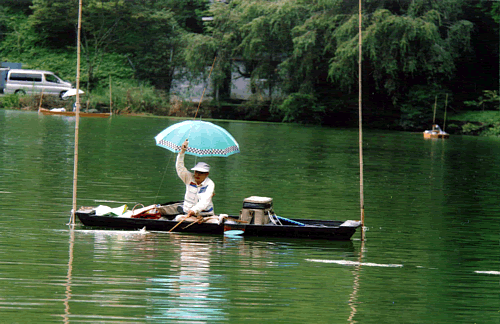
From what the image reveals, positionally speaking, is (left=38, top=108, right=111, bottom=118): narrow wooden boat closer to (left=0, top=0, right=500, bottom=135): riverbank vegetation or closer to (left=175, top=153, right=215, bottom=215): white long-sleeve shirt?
(left=0, top=0, right=500, bottom=135): riverbank vegetation

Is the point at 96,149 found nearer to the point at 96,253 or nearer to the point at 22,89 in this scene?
the point at 96,253

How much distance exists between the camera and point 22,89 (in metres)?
47.3

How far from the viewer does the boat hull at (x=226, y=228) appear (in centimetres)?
1132

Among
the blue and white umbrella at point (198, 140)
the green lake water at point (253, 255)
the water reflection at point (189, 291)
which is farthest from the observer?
the blue and white umbrella at point (198, 140)

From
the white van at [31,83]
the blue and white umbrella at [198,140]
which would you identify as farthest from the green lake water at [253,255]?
the white van at [31,83]

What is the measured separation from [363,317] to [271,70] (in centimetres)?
4242

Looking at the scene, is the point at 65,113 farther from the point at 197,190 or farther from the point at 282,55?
the point at 197,190

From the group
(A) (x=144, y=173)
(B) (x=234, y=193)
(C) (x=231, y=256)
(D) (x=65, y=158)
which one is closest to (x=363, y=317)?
(C) (x=231, y=256)

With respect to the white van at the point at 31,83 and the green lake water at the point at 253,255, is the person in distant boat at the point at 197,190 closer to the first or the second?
the green lake water at the point at 253,255

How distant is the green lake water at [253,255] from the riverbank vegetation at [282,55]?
23.1 metres

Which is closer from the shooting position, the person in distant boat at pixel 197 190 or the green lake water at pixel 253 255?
the green lake water at pixel 253 255

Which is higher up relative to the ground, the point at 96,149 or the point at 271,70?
the point at 271,70

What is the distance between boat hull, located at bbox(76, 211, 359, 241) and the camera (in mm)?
11320

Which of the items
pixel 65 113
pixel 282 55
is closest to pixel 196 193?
pixel 65 113
